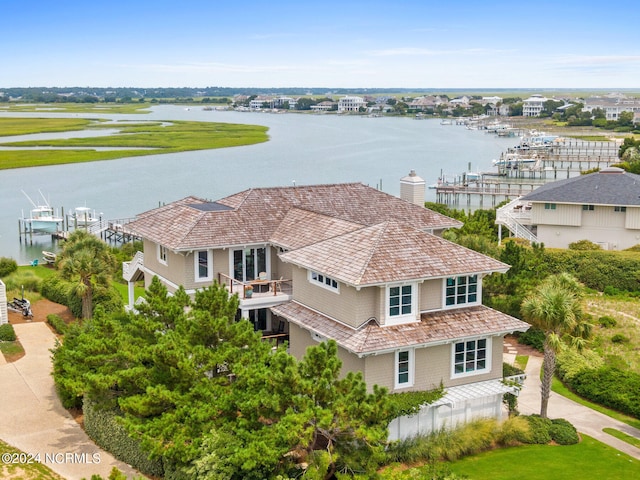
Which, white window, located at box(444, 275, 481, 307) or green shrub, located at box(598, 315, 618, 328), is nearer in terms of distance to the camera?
white window, located at box(444, 275, 481, 307)

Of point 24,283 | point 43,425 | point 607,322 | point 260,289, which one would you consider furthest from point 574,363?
point 24,283

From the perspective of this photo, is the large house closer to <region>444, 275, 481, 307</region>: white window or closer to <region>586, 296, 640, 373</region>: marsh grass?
<region>444, 275, 481, 307</region>: white window

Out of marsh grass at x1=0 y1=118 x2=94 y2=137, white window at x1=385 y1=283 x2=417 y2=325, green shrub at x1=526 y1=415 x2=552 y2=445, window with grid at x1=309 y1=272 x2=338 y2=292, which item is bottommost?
green shrub at x1=526 y1=415 x2=552 y2=445

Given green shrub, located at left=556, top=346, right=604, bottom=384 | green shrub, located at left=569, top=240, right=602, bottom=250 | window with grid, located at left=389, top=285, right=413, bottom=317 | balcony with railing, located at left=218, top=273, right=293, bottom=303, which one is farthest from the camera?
green shrub, located at left=569, top=240, right=602, bottom=250

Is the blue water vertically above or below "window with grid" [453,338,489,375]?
below

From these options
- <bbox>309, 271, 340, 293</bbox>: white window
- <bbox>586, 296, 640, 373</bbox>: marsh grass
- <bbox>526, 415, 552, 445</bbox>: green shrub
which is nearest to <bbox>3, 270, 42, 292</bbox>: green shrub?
<bbox>309, 271, 340, 293</bbox>: white window

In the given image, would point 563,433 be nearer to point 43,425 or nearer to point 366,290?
point 366,290
